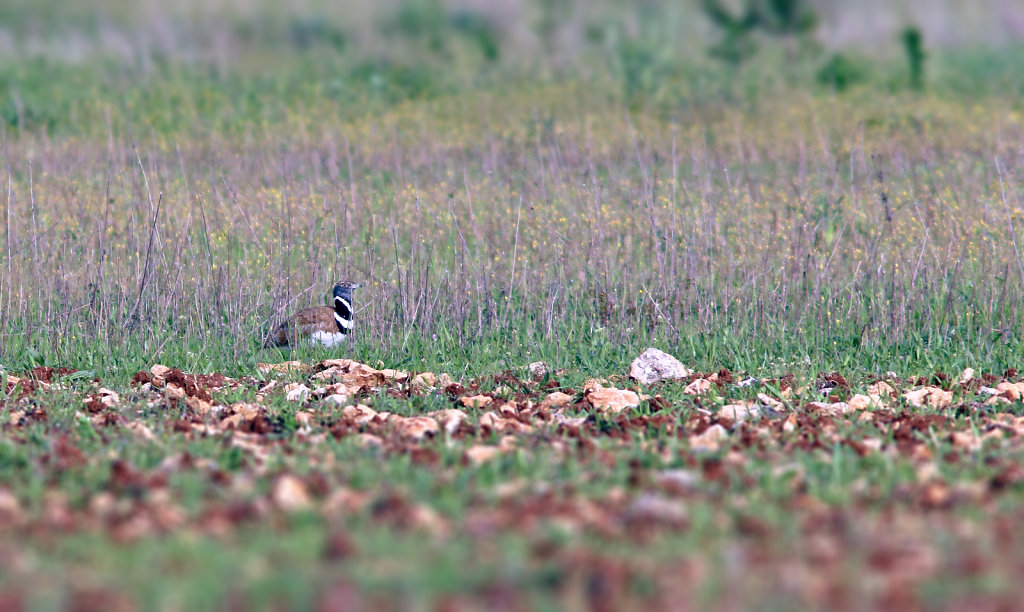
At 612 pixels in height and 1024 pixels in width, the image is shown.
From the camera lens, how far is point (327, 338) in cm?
704

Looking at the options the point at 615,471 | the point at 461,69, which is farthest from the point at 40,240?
the point at 461,69

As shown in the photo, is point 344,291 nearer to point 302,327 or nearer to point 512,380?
point 302,327

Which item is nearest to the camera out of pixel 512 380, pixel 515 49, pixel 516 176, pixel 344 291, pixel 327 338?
pixel 512 380

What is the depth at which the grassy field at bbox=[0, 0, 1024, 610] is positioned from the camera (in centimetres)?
286

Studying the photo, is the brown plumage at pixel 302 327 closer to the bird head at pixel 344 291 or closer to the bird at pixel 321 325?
the bird at pixel 321 325

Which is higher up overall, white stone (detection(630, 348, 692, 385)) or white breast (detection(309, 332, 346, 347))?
white stone (detection(630, 348, 692, 385))

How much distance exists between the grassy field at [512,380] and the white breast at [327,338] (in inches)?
4.0

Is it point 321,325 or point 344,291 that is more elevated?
point 344,291

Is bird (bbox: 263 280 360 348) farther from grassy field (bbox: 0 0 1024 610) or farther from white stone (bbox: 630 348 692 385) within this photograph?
white stone (bbox: 630 348 692 385)

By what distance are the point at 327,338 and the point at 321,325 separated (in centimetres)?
9

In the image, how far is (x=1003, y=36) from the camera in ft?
67.9

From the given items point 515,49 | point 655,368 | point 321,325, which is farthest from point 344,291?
point 515,49

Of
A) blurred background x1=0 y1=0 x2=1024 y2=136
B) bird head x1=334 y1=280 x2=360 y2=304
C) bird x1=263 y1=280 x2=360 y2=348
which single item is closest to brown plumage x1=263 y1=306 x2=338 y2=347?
bird x1=263 y1=280 x2=360 y2=348

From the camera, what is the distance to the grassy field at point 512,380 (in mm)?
2859
